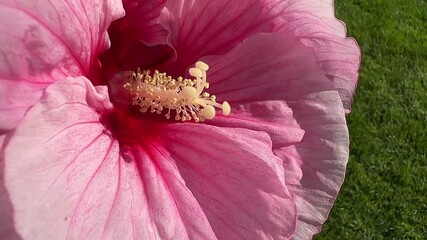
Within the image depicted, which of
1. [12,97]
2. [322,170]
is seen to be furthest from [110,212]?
[322,170]

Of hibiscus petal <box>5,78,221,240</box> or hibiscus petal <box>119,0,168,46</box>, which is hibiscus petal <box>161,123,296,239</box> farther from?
hibiscus petal <box>119,0,168,46</box>

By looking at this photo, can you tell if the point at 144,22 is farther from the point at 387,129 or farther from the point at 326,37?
the point at 387,129

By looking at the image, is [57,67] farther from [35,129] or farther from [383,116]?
[383,116]

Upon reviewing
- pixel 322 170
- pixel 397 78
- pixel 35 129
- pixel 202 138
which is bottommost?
pixel 397 78

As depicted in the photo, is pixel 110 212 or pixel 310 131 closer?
pixel 110 212

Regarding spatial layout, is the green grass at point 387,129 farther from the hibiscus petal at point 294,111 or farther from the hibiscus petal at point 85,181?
the hibiscus petal at point 85,181

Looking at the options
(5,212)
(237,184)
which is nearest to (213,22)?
(237,184)
